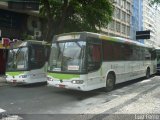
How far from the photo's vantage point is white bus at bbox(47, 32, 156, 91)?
41.5 ft

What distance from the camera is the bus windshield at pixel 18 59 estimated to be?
55.0ft

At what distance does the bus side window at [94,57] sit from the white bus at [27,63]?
476 cm

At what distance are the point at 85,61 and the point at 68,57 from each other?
85 cm

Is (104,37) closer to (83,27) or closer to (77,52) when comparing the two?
(77,52)

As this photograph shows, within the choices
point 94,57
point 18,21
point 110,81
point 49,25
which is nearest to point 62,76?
point 94,57

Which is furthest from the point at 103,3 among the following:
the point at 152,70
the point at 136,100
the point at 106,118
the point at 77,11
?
the point at 106,118

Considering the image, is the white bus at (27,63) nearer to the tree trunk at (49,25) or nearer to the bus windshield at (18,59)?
the bus windshield at (18,59)

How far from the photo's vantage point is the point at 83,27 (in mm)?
24000

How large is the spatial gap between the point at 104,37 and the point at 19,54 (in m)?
5.41

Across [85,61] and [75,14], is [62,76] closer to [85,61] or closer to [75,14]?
[85,61]

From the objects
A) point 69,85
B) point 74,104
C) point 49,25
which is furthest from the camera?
point 49,25

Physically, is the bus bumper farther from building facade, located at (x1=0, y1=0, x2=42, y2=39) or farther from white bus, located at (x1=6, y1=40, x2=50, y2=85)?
building facade, located at (x1=0, y1=0, x2=42, y2=39)

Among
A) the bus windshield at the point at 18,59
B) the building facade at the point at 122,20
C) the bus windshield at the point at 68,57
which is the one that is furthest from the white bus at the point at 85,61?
the building facade at the point at 122,20

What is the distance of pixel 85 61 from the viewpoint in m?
12.6
